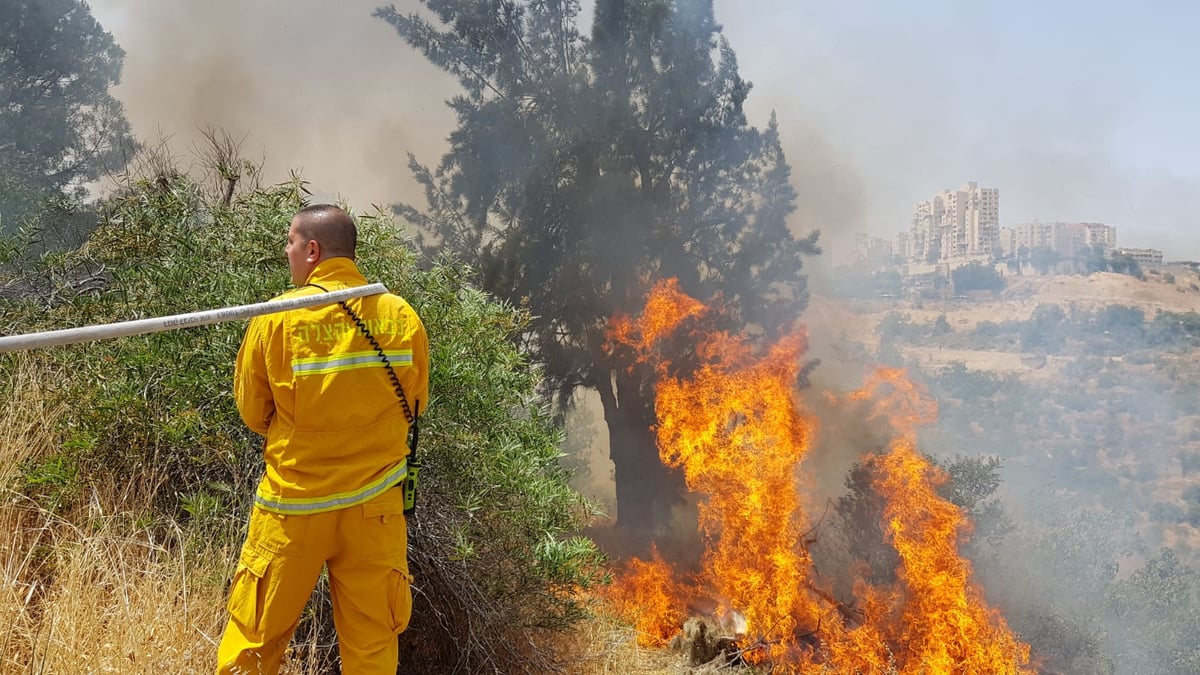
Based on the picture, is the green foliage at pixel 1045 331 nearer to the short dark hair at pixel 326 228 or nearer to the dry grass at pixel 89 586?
the short dark hair at pixel 326 228

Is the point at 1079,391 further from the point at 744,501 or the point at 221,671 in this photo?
the point at 221,671

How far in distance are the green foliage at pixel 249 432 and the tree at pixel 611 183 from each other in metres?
7.32

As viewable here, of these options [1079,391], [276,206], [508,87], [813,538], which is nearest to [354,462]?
[276,206]

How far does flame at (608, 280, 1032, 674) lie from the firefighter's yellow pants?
682 cm

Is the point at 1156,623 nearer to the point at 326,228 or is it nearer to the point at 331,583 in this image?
the point at 331,583

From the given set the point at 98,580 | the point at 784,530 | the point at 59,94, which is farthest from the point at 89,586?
the point at 59,94

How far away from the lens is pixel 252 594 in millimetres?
2441

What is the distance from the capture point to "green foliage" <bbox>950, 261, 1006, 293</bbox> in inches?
628

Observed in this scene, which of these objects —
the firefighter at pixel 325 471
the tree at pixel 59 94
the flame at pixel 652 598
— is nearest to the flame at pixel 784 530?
the flame at pixel 652 598

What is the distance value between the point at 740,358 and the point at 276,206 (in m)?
8.81

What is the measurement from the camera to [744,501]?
10.3 metres

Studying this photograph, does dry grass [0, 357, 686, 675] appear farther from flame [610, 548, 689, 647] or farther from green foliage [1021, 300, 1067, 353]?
green foliage [1021, 300, 1067, 353]

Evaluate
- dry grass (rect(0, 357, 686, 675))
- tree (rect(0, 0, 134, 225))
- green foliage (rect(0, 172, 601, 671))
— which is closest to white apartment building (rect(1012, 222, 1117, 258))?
green foliage (rect(0, 172, 601, 671))

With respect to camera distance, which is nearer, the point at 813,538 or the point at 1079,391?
the point at 813,538
